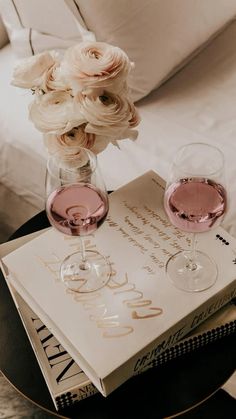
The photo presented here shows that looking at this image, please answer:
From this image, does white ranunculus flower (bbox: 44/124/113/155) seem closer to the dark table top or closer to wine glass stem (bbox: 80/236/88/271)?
wine glass stem (bbox: 80/236/88/271)

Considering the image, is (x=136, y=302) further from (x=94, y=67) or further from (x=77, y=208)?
(x=94, y=67)

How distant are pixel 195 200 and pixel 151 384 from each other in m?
0.25

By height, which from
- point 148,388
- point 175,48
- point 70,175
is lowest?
point 148,388

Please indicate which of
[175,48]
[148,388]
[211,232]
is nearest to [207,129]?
[175,48]

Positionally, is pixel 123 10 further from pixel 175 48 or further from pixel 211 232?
pixel 211 232

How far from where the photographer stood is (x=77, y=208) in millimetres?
745

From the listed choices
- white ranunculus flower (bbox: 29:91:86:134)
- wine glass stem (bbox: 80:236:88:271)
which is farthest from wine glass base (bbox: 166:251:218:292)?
white ranunculus flower (bbox: 29:91:86:134)

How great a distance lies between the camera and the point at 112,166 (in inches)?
41.6

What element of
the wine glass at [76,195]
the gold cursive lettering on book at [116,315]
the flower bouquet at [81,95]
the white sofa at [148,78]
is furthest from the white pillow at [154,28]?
the gold cursive lettering on book at [116,315]

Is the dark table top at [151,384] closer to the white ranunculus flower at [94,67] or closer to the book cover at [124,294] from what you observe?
the book cover at [124,294]

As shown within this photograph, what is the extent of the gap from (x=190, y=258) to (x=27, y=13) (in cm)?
63

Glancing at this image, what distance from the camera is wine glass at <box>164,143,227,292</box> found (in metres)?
0.72

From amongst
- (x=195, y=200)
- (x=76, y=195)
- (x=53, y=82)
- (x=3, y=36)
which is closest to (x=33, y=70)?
(x=53, y=82)

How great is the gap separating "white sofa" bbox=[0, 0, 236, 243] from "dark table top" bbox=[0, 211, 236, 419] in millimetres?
262
